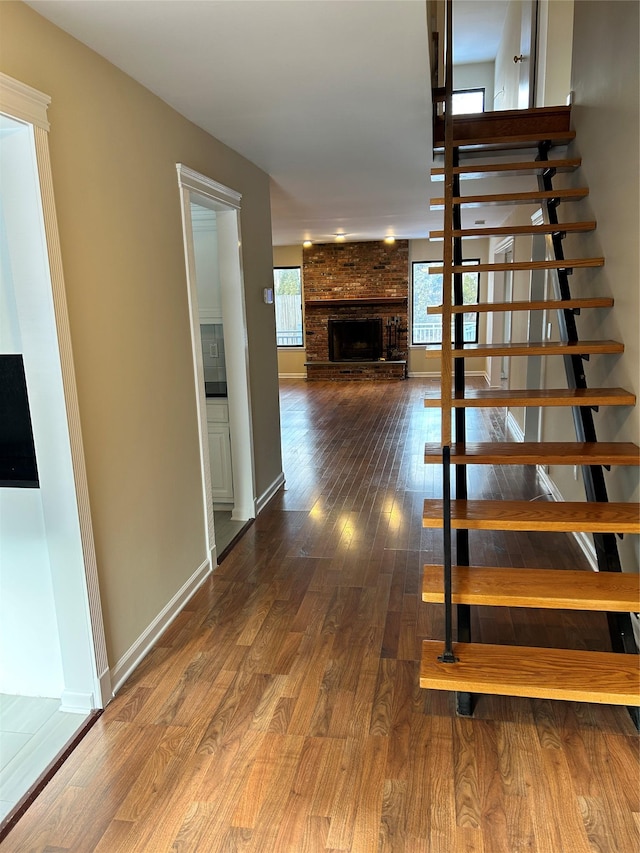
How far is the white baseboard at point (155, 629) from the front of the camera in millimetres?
2445

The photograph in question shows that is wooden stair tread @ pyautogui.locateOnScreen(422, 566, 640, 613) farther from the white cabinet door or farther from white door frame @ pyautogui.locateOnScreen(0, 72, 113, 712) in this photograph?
the white cabinet door

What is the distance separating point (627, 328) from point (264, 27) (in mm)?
1902

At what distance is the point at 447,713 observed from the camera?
87.4 inches

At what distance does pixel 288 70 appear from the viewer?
249 cm

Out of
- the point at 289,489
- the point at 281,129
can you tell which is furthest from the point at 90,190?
the point at 289,489

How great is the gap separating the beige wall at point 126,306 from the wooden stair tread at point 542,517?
1264 millimetres

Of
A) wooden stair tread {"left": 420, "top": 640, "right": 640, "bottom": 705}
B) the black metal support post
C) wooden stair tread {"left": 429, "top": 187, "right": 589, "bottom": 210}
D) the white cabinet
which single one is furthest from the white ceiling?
wooden stair tread {"left": 420, "top": 640, "right": 640, "bottom": 705}

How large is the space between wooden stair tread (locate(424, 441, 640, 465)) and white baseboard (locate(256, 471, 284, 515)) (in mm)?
2168

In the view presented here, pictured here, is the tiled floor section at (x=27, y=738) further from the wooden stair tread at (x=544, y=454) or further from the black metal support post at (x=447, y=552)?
the wooden stair tread at (x=544, y=454)

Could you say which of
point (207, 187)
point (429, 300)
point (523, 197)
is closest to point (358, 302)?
point (429, 300)

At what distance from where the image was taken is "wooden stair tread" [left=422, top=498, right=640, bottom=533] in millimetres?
2160

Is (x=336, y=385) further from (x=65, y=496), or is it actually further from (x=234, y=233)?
(x=65, y=496)

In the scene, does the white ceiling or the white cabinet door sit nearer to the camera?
the white ceiling

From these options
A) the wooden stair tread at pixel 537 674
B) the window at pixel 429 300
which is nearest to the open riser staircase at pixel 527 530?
the wooden stair tread at pixel 537 674
